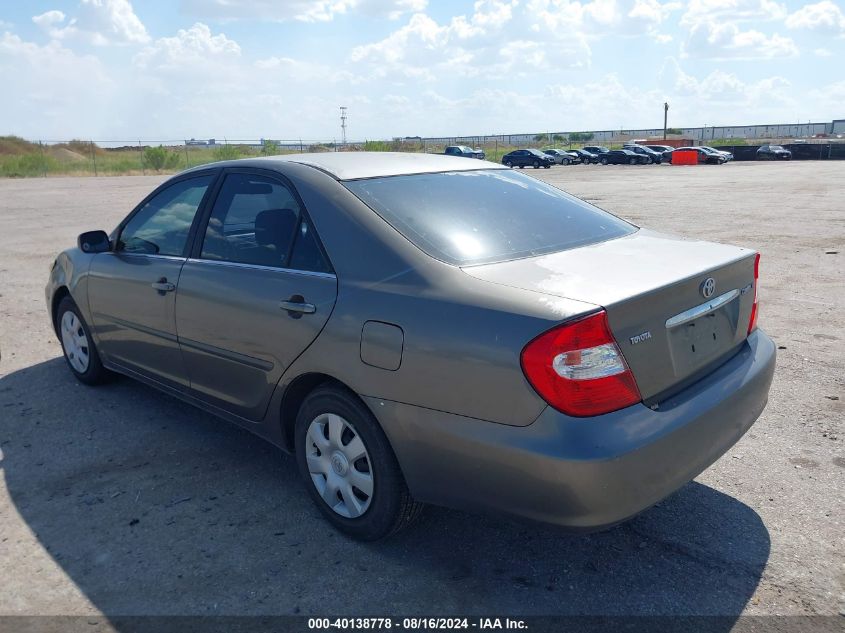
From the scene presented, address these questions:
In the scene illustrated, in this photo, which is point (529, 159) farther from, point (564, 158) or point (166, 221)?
point (166, 221)

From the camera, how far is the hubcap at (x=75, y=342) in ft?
16.9

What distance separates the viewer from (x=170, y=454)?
4.14m

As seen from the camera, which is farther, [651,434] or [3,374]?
[3,374]

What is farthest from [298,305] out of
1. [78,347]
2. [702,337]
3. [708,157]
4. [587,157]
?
[587,157]

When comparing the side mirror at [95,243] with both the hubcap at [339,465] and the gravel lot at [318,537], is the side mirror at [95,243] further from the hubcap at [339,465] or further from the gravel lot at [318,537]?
the hubcap at [339,465]

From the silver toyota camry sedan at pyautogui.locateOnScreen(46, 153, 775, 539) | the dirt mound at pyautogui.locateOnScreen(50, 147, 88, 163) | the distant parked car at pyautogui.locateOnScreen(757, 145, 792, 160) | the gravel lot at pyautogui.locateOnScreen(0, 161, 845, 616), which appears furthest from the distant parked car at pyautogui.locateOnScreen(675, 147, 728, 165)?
the silver toyota camry sedan at pyautogui.locateOnScreen(46, 153, 775, 539)

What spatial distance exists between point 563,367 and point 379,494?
3.38ft

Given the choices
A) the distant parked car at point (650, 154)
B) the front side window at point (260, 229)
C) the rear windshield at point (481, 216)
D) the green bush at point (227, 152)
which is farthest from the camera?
the distant parked car at point (650, 154)

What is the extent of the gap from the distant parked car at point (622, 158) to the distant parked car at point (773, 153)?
354 inches

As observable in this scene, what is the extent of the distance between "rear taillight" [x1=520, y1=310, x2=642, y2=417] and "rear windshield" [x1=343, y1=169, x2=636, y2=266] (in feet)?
1.99

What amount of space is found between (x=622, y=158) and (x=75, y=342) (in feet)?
164

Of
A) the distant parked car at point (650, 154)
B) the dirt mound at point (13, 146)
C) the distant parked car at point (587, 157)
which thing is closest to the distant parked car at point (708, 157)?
the distant parked car at point (650, 154)

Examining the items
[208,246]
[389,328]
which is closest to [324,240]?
[389,328]

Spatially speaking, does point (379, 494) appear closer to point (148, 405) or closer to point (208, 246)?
point (208, 246)
